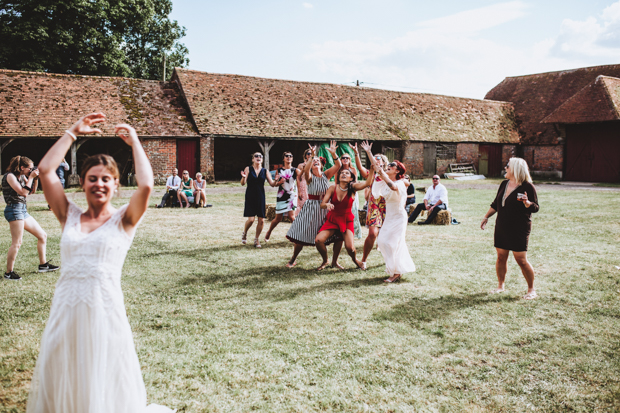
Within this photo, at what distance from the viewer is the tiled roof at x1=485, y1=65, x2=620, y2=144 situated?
3356 centimetres

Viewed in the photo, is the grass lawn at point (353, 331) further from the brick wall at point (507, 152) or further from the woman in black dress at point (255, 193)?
the brick wall at point (507, 152)

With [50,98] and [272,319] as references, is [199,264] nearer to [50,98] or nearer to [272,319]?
[272,319]

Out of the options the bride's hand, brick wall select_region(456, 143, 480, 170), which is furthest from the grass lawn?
brick wall select_region(456, 143, 480, 170)

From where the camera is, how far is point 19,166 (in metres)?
6.61

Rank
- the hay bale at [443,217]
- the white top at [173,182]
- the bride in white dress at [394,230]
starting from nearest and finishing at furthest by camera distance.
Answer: the bride in white dress at [394,230] → the hay bale at [443,217] → the white top at [173,182]

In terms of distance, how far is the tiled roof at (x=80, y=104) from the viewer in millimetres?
22141

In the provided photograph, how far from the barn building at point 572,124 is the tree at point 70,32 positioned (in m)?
27.6

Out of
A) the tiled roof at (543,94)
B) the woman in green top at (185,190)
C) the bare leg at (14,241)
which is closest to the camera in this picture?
the bare leg at (14,241)

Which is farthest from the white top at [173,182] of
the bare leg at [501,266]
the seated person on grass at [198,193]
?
the bare leg at [501,266]

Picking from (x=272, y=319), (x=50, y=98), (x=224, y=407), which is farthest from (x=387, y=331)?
(x=50, y=98)

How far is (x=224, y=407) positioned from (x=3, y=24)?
29704mm

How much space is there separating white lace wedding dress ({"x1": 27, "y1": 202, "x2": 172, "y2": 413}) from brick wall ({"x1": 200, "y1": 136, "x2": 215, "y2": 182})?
2341 cm

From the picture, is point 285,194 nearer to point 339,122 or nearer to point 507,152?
point 339,122

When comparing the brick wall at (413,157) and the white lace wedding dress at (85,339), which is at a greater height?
the brick wall at (413,157)
